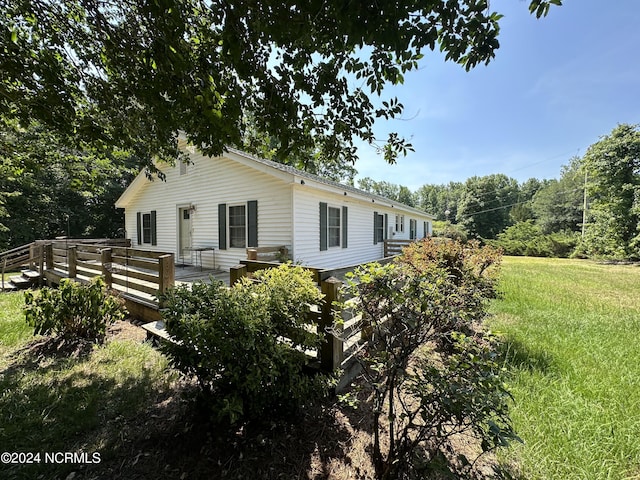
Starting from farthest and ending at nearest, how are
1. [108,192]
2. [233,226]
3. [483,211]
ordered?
1. [483,211]
2. [108,192]
3. [233,226]

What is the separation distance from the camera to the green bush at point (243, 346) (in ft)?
6.40

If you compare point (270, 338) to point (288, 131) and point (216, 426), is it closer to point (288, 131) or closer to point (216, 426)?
point (216, 426)

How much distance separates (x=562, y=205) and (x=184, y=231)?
43.5 m

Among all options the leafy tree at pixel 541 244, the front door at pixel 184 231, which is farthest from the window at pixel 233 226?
the leafy tree at pixel 541 244

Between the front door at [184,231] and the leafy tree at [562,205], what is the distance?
3982 centimetres

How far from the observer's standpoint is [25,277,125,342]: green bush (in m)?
3.60

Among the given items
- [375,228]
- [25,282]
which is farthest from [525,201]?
[25,282]

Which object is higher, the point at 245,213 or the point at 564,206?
the point at 564,206

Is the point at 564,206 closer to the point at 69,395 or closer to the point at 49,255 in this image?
the point at 69,395

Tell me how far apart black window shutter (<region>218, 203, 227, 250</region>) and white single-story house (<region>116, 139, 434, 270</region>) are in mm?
32

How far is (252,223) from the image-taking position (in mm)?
8102

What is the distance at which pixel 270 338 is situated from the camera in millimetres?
2100

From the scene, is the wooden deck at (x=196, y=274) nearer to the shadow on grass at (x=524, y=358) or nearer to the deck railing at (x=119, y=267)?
the deck railing at (x=119, y=267)

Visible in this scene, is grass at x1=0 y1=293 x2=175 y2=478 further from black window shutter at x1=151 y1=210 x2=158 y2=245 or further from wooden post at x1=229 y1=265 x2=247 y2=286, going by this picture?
black window shutter at x1=151 y1=210 x2=158 y2=245
